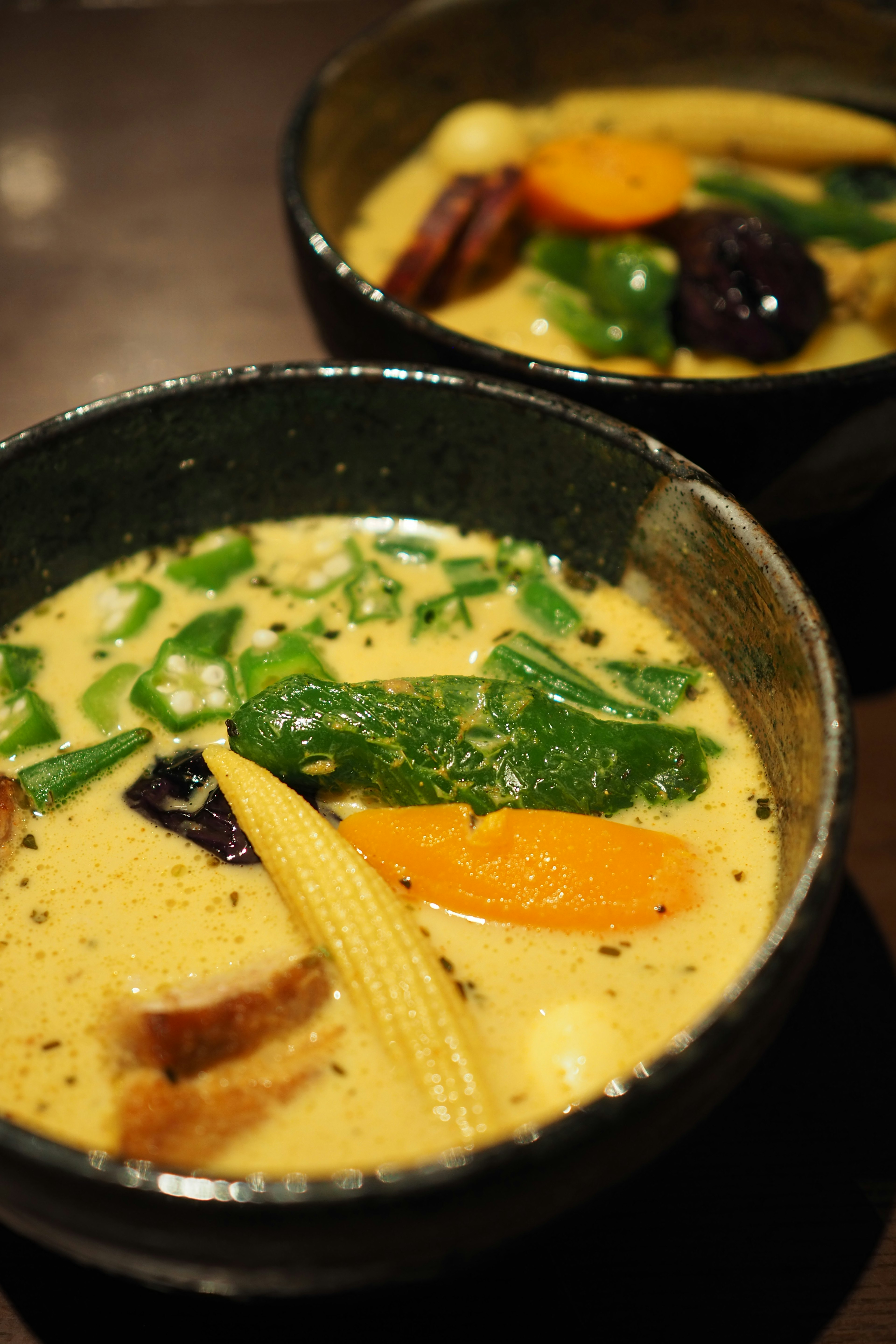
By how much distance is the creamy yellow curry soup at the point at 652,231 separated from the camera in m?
2.06

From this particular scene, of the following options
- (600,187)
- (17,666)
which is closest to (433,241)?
(600,187)

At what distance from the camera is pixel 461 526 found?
1766mm

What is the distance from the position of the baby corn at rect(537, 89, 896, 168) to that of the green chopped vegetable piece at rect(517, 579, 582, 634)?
60.5 inches

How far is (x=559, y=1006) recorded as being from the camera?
117 cm

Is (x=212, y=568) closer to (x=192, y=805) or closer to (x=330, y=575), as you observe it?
(x=330, y=575)

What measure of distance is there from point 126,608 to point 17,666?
0.58 feet

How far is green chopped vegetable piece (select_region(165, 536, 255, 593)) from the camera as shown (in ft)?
5.53

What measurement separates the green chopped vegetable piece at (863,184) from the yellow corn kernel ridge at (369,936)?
6.84 feet

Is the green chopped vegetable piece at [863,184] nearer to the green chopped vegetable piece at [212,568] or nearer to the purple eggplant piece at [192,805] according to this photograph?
the green chopped vegetable piece at [212,568]

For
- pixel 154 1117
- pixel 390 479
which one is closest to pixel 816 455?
pixel 390 479

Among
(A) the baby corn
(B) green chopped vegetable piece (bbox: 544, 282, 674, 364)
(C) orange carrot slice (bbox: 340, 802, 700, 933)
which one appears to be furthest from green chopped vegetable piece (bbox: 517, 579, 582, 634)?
(A) the baby corn

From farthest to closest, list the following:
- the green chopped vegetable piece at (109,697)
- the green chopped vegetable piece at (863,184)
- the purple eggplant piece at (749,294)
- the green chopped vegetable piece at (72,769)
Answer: the green chopped vegetable piece at (863,184)
the purple eggplant piece at (749,294)
the green chopped vegetable piece at (109,697)
the green chopped vegetable piece at (72,769)

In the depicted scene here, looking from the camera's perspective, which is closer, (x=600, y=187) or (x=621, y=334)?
(x=621, y=334)

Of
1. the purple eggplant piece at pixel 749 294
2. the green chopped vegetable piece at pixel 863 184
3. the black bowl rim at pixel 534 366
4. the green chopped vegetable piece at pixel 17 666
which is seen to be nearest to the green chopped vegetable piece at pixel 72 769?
the green chopped vegetable piece at pixel 17 666
